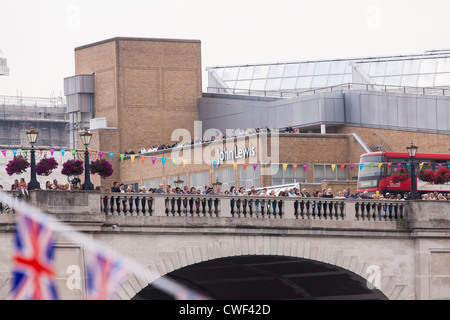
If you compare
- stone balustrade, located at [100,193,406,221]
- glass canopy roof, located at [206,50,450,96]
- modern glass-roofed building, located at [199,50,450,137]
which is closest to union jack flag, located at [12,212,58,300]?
stone balustrade, located at [100,193,406,221]

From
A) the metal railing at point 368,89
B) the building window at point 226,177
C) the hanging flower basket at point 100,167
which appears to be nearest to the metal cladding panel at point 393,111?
the metal railing at point 368,89

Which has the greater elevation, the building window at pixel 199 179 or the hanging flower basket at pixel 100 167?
the hanging flower basket at pixel 100 167

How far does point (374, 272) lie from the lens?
4584cm

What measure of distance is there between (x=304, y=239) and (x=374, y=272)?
355 centimetres

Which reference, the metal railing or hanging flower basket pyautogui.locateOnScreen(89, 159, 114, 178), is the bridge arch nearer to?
hanging flower basket pyautogui.locateOnScreen(89, 159, 114, 178)

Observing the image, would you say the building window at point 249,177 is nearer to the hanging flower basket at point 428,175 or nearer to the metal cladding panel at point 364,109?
the metal cladding panel at point 364,109

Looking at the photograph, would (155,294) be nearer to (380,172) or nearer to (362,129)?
→ (380,172)

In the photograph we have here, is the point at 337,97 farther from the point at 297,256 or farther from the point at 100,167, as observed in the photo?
the point at 297,256

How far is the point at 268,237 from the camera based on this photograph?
4347 centimetres

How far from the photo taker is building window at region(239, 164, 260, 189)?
260 ft

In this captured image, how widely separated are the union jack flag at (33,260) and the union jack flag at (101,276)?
4.35 ft

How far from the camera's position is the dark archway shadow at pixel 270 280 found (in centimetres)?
4934
